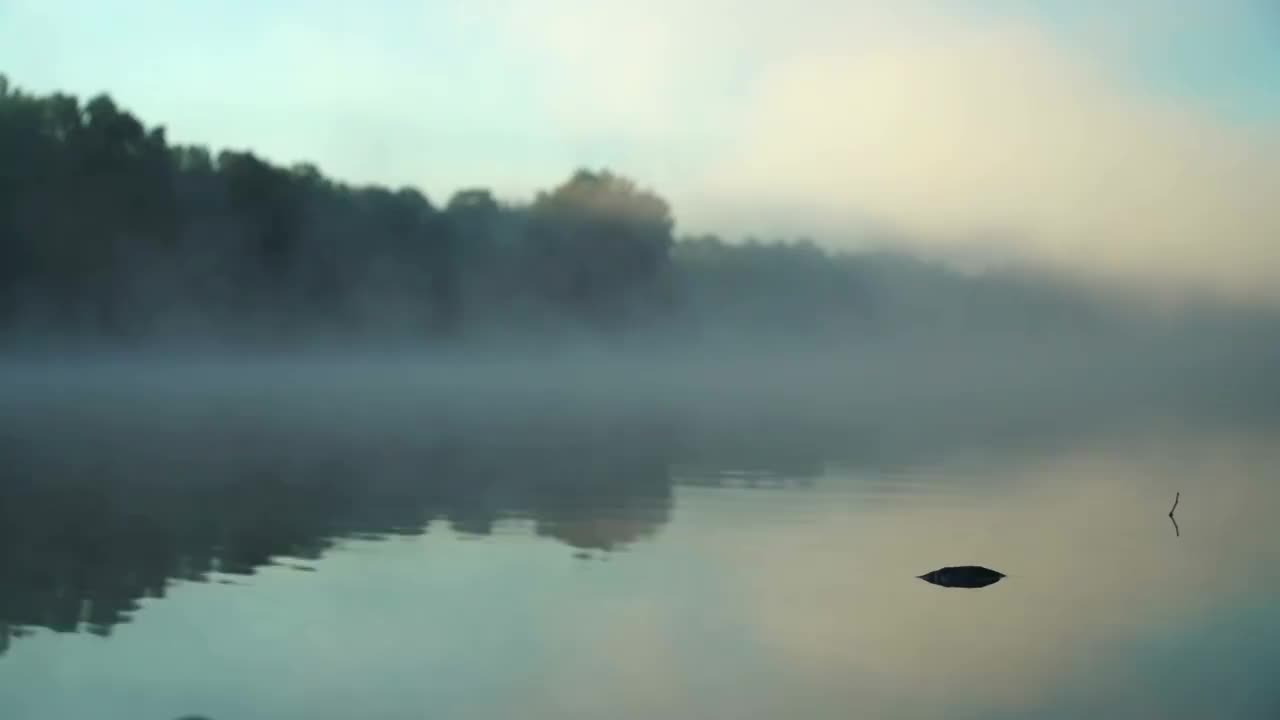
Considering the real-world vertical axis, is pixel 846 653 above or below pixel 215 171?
below

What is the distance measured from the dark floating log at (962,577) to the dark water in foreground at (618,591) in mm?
125

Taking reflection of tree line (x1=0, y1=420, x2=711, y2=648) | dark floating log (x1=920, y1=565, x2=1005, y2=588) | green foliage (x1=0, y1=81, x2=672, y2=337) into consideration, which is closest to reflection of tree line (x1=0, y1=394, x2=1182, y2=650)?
reflection of tree line (x1=0, y1=420, x2=711, y2=648)

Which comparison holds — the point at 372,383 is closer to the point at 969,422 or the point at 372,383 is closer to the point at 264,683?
the point at 969,422

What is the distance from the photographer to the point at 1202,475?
724 inches

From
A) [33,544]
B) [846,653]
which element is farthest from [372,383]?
[846,653]

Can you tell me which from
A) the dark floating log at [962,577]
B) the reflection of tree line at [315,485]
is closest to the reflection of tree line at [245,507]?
the reflection of tree line at [315,485]

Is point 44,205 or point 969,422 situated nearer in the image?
point 969,422

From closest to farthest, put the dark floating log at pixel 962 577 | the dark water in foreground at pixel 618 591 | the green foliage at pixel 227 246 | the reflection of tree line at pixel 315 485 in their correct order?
1. the dark water in foreground at pixel 618 591
2. the reflection of tree line at pixel 315 485
3. the dark floating log at pixel 962 577
4. the green foliage at pixel 227 246

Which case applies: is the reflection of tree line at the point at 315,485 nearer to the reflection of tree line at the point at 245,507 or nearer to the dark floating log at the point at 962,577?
the reflection of tree line at the point at 245,507

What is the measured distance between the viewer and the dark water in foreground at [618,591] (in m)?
6.96

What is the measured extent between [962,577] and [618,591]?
9.22ft

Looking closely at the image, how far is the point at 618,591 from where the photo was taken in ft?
30.6

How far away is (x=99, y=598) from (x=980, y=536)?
7.99m

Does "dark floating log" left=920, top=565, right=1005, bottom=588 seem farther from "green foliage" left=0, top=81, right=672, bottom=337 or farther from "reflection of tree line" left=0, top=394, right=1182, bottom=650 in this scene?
"green foliage" left=0, top=81, right=672, bottom=337
